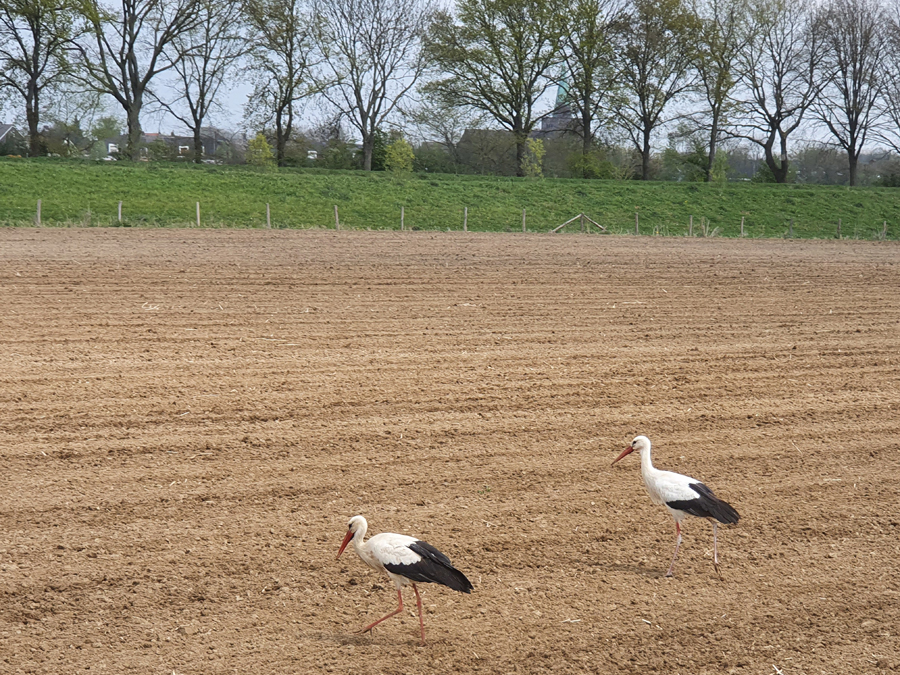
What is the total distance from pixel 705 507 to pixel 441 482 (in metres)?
2.48

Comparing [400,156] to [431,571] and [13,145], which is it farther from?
[431,571]

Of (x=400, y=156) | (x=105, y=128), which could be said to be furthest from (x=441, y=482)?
(x=105, y=128)

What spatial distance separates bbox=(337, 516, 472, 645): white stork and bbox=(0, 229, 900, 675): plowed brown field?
1.19ft

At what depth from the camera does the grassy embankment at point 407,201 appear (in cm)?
3928

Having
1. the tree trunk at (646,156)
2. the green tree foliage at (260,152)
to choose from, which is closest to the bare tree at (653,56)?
the tree trunk at (646,156)

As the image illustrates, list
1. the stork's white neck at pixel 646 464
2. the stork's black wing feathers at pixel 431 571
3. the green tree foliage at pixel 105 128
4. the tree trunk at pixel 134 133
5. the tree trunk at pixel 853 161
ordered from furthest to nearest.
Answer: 1. the tree trunk at pixel 853 161
2. the green tree foliage at pixel 105 128
3. the tree trunk at pixel 134 133
4. the stork's white neck at pixel 646 464
5. the stork's black wing feathers at pixel 431 571

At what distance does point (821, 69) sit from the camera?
68.9m

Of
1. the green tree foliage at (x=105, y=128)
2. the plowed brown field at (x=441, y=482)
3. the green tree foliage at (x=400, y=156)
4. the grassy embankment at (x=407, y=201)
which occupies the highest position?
the green tree foliage at (x=105, y=128)

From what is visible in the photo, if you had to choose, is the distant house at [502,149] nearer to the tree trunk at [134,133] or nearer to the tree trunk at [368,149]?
the tree trunk at [368,149]

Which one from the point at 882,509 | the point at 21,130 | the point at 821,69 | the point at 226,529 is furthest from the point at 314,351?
the point at 821,69

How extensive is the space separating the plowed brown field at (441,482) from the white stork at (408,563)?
36 cm

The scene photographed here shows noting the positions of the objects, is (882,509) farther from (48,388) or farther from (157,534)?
(48,388)

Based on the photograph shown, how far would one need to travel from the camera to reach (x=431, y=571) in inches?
202

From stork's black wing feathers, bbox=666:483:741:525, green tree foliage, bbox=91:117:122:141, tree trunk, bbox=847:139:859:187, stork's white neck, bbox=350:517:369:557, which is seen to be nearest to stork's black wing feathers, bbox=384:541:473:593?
stork's white neck, bbox=350:517:369:557
